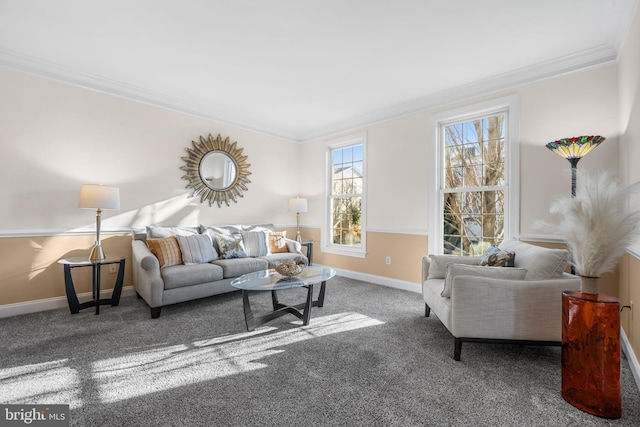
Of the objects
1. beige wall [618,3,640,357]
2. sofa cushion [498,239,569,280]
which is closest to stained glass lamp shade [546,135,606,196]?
beige wall [618,3,640,357]

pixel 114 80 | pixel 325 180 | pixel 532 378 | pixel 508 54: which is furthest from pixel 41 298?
pixel 508 54

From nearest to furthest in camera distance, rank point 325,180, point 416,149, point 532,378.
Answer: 1. point 532,378
2. point 416,149
3. point 325,180

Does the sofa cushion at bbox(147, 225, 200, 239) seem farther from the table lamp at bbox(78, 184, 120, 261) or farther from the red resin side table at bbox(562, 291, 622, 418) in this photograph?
the red resin side table at bbox(562, 291, 622, 418)

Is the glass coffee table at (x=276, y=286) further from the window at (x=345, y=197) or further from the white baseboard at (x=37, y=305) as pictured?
the white baseboard at (x=37, y=305)

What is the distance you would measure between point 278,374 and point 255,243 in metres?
2.43

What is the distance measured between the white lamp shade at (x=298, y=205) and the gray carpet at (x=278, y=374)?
250cm

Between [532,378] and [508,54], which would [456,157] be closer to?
[508,54]

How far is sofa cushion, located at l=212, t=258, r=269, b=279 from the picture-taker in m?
3.51

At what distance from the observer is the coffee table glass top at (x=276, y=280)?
2.60m

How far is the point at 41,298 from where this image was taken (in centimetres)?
317

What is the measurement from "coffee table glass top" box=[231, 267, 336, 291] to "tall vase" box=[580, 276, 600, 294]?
1872 mm

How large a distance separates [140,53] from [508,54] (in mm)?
3594

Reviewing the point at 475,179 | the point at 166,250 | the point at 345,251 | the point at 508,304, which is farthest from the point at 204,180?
the point at 508,304

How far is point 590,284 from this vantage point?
5.48ft
